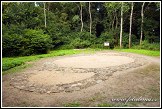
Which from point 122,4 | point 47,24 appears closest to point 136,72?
point 122,4

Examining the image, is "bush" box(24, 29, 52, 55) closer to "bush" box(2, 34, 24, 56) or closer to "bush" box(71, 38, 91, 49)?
"bush" box(2, 34, 24, 56)

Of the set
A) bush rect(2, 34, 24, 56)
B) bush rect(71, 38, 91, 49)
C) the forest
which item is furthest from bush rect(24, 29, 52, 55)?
bush rect(71, 38, 91, 49)

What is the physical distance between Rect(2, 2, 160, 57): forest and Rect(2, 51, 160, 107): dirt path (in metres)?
8.41

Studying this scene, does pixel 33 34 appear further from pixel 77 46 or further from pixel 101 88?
pixel 101 88

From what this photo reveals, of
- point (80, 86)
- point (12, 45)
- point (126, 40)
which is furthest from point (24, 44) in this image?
point (126, 40)

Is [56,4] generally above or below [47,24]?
above

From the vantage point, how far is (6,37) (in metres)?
17.7

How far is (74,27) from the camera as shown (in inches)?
1150

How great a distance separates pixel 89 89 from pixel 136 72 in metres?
3.48

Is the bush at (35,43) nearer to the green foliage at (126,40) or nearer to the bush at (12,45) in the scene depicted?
the bush at (12,45)

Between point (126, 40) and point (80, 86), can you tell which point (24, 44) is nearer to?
point (80, 86)

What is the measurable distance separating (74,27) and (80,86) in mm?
21863

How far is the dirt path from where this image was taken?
258 inches

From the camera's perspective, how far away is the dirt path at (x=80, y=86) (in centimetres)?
655
